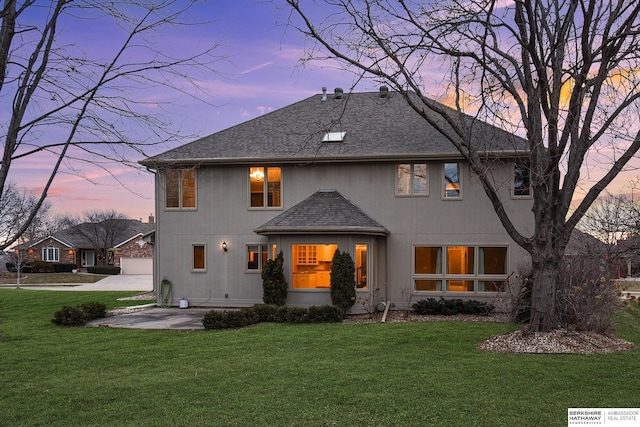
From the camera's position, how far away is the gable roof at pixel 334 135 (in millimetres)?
16031

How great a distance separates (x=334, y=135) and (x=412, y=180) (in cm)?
302

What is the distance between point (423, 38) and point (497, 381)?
6.37 metres

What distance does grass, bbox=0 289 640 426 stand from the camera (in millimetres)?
6184

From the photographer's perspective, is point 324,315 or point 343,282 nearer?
point 324,315

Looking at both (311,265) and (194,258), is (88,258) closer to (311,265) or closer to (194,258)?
(194,258)

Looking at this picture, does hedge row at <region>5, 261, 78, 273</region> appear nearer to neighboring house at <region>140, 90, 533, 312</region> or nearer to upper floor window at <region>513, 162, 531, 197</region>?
neighboring house at <region>140, 90, 533, 312</region>

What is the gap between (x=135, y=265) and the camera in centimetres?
4184

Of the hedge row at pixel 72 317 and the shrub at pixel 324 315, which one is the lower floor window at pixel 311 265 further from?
the hedge row at pixel 72 317

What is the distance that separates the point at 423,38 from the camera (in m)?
10.2

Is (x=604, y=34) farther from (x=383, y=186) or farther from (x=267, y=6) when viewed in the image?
(x=383, y=186)

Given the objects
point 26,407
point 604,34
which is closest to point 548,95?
point 604,34

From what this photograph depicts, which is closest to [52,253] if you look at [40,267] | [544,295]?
[40,267]

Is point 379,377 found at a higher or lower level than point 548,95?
lower

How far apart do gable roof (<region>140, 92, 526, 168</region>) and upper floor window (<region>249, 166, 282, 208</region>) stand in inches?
22.7
